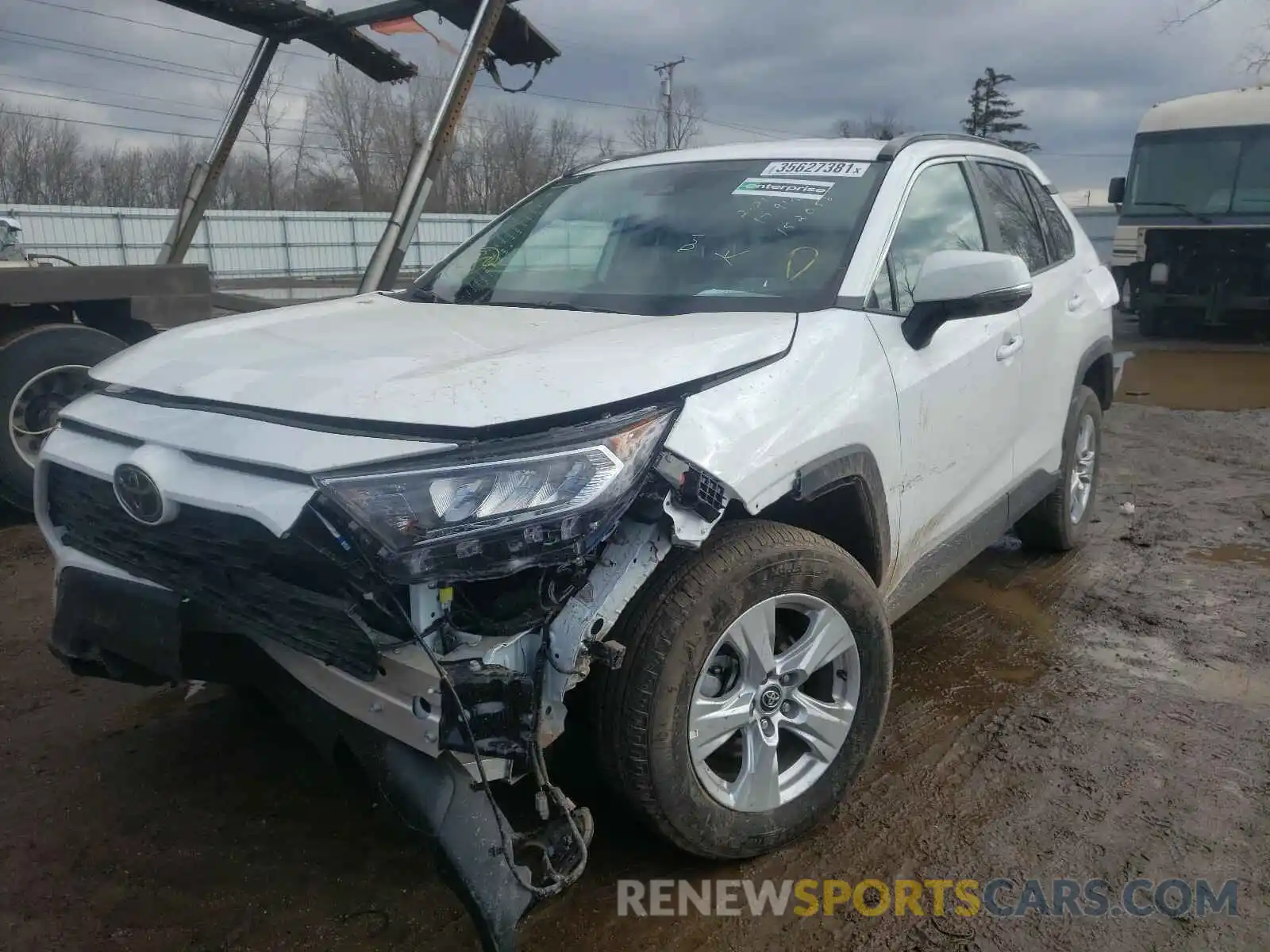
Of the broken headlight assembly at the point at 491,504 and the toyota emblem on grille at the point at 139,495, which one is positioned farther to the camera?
the toyota emblem on grille at the point at 139,495

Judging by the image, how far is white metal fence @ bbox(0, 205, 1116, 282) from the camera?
23469mm

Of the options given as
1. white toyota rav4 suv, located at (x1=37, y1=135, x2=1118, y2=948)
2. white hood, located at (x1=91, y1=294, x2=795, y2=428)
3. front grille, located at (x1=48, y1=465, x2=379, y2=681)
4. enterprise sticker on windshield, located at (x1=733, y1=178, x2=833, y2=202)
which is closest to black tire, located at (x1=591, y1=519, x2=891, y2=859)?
white toyota rav4 suv, located at (x1=37, y1=135, x2=1118, y2=948)

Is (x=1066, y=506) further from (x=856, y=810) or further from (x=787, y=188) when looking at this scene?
(x=856, y=810)

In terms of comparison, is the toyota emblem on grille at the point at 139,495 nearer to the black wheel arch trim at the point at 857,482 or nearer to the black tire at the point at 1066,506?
the black wheel arch trim at the point at 857,482

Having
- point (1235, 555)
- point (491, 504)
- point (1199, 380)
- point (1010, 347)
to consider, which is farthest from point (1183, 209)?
point (491, 504)

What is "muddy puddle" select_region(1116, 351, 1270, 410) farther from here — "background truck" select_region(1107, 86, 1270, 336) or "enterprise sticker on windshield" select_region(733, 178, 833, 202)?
"enterprise sticker on windshield" select_region(733, 178, 833, 202)

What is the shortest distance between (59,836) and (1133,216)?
14.6 m

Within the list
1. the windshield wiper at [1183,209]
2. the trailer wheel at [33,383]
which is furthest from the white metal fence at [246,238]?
the trailer wheel at [33,383]

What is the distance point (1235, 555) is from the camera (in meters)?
4.92

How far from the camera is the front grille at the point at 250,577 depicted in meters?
1.99

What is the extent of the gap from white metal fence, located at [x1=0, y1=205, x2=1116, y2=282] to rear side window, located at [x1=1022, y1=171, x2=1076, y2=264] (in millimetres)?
18491

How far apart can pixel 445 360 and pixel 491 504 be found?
0.60 meters

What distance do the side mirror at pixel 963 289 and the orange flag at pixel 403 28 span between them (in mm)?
5122

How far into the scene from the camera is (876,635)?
104 inches
